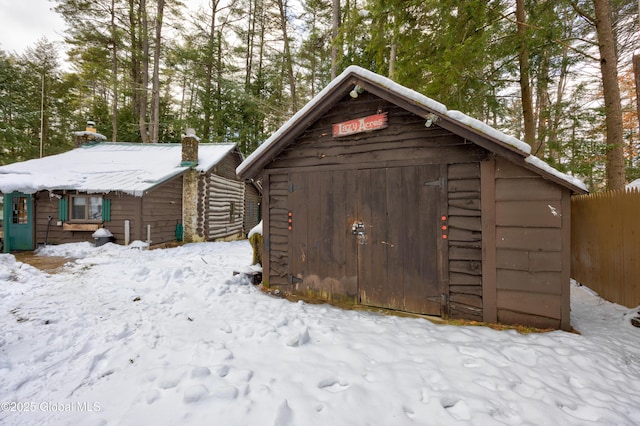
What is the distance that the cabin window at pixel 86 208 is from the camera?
11.5m

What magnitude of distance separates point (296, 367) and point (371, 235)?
249cm

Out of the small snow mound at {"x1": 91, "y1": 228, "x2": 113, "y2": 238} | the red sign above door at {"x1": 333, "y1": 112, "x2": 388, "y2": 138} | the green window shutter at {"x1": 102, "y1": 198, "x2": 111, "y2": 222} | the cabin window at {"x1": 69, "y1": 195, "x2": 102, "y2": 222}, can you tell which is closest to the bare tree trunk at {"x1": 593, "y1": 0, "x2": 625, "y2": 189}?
the red sign above door at {"x1": 333, "y1": 112, "x2": 388, "y2": 138}

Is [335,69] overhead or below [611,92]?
overhead

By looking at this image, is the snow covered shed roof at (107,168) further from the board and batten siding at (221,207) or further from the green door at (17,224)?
the board and batten siding at (221,207)

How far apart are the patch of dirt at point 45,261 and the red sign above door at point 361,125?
8.79 meters

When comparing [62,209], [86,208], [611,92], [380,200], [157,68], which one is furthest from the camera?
[157,68]

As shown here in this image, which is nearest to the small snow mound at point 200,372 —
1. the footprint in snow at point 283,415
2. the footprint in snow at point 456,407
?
the footprint in snow at point 283,415

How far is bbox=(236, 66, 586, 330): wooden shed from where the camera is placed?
367 centimetres

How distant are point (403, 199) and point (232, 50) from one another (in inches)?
939

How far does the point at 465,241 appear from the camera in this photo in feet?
13.1

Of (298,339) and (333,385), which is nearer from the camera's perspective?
(333,385)

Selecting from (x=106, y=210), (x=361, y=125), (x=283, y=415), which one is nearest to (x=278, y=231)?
(x=361, y=125)

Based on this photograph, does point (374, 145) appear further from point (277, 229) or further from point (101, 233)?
point (101, 233)

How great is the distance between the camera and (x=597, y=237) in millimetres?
4969
